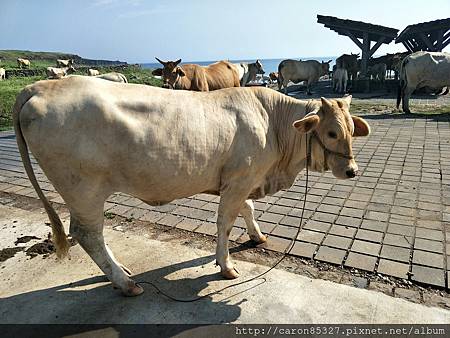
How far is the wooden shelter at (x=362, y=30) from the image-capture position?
1925 centimetres

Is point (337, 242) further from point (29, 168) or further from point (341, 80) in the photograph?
point (341, 80)

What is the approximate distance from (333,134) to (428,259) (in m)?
1.71

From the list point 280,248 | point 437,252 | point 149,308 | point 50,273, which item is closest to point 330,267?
point 280,248

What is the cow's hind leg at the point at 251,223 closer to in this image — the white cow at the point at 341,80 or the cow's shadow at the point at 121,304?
the cow's shadow at the point at 121,304

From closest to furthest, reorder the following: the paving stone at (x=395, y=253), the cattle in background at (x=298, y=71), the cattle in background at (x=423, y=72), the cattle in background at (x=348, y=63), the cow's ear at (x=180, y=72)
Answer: the paving stone at (x=395, y=253) → the cow's ear at (x=180, y=72) → the cattle in background at (x=423, y=72) → the cattle in background at (x=298, y=71) → the cattle in background at (x=348, y=63)

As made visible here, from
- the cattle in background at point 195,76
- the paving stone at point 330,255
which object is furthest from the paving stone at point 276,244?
the cattle in background at point 195,76

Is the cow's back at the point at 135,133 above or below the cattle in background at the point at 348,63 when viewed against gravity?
below

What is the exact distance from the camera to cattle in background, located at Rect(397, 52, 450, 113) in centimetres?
1215

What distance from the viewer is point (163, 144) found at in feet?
8.89

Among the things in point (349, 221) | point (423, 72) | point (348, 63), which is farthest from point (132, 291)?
point (348, 63)

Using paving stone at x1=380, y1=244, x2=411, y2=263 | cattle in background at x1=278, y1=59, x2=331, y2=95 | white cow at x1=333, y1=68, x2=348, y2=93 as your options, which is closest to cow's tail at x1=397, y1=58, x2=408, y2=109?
white cow at x1=333, y1=68, x2=348, y2=93

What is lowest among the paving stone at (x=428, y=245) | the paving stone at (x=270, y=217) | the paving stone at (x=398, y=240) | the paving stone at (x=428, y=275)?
the paving stone at (x=428, y=275)

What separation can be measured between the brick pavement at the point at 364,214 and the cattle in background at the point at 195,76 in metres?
4.40

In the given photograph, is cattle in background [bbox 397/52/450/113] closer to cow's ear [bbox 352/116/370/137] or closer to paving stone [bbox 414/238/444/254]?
paving stone [bbox 414/238/444/254]
